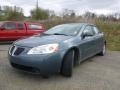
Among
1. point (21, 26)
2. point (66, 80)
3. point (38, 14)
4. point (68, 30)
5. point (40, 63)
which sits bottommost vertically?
point (66, 80)

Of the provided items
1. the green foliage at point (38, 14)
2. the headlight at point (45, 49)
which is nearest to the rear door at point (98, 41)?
the headlight at point (45, 49)

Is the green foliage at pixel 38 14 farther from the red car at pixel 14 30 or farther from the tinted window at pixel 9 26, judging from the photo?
the tinted window at pixel 9 26

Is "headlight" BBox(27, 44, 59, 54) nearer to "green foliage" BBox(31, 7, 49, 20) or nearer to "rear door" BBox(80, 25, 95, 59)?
"rear door" BBox(80, 25, 95, 59)

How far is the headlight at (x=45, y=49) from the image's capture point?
487 cm

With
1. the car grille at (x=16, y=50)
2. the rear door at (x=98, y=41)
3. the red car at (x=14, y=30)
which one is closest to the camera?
the car grille at (x=16, y=50)

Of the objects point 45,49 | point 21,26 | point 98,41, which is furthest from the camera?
point 21,26

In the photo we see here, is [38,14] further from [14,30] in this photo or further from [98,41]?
[98,41]

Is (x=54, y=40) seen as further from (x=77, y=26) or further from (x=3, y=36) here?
(x=3, y=36)

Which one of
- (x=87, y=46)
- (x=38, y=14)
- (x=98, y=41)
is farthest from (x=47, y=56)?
(x=38, y=14)

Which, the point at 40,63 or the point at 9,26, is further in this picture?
the point at 9,26

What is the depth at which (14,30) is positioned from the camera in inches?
495

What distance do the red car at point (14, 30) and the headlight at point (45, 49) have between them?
764 centimetres

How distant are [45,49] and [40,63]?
0.35 m

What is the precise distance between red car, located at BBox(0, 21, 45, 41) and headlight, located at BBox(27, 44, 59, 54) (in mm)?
7635
